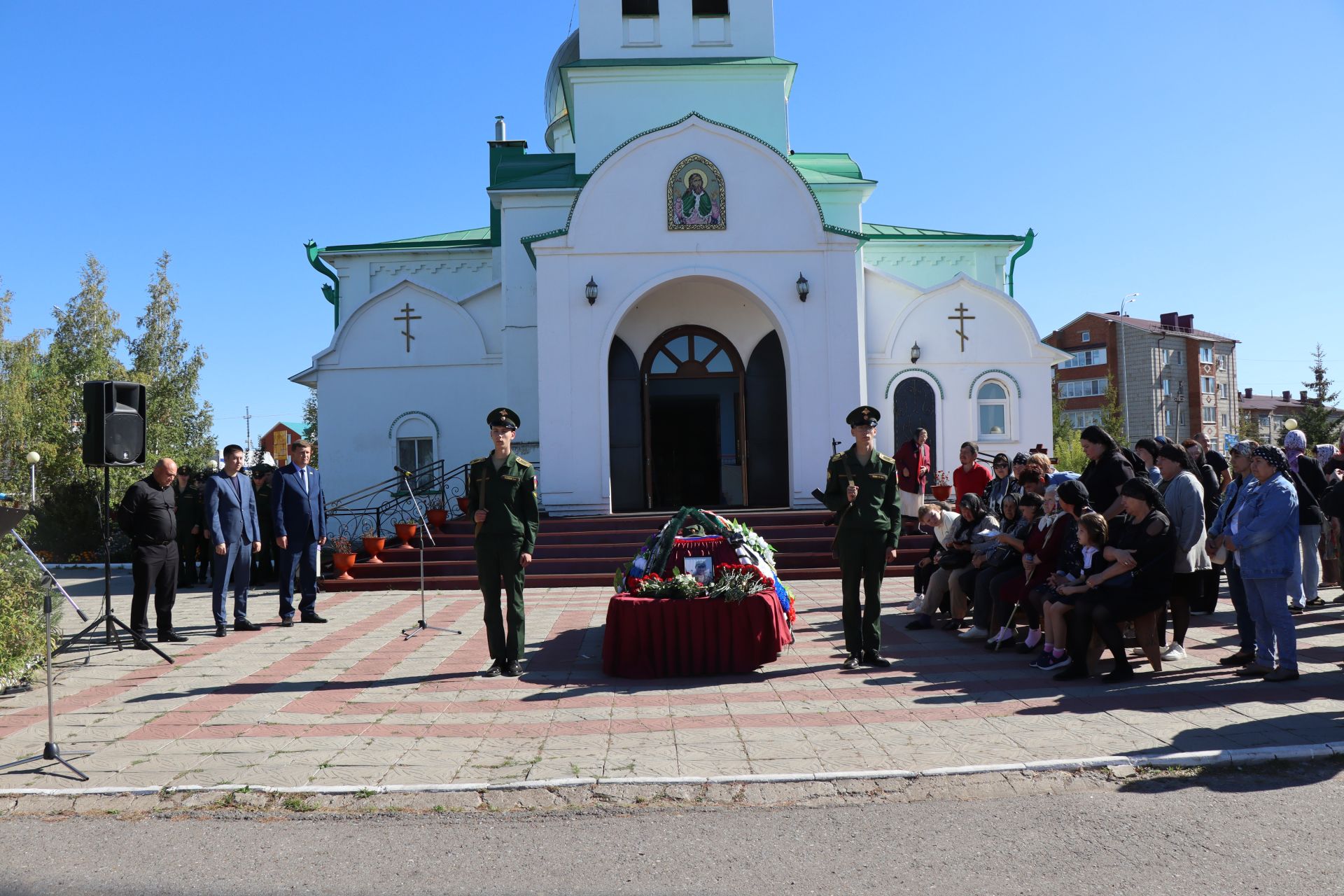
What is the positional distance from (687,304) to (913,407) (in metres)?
4.94

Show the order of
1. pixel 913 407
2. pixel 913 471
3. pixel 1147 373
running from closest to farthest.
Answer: pixel 913 471
pixel 913 407
pixel 1147 373

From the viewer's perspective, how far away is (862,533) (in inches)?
309

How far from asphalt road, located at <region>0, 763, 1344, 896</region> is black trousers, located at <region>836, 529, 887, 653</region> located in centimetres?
303

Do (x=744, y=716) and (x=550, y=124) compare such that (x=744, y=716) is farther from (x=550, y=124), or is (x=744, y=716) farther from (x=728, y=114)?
(x=550, y=124)

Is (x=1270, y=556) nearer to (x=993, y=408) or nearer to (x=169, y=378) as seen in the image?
(x=993, y=408)

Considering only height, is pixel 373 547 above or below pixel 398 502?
below

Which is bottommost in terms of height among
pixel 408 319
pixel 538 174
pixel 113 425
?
pixel 113 425

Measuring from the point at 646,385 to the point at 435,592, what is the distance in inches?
257

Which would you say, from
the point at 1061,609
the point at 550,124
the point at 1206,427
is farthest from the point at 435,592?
the point at 1206,427

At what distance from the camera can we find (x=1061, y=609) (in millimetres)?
7324

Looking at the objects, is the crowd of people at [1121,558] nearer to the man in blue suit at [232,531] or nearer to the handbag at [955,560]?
the handbag at [955,560]

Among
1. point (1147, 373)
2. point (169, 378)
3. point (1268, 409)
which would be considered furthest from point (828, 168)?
point (1268, 409)

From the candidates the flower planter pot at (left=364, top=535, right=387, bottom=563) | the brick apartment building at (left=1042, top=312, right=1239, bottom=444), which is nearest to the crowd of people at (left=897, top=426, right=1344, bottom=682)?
the flower planter pot at (left=364, top=535, right=387, bottom=563)


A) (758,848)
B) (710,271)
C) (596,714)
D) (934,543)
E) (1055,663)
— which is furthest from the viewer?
(710,271)
